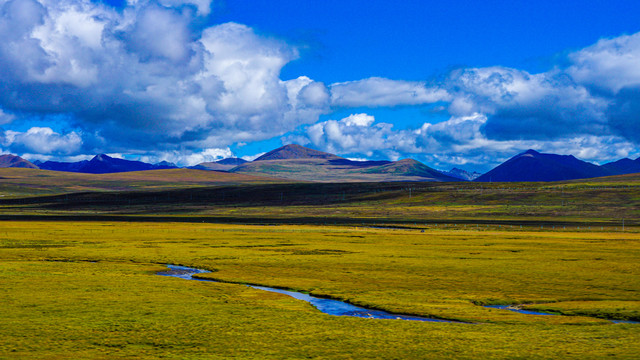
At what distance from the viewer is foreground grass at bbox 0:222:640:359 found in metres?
25.8

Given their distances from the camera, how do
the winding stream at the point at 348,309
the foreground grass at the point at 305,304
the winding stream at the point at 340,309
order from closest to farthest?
1. the foreground grass at the point at 305,304
2. the winding stream at the point at 348,309
3. the winding stream at the point at 340,309

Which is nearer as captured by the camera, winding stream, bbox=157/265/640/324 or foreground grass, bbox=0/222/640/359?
foreground grass, bbox=0/222/640/359

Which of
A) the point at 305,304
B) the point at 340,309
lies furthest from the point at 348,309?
the point at 305,304

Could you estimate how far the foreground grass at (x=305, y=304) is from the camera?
2575 cm

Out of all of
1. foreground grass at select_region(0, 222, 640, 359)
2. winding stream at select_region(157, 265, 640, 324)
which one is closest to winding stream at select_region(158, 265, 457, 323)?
winding stream at select_region(157, 265, 640, 324)

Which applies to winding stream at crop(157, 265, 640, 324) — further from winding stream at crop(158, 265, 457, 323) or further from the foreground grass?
the foreground grass

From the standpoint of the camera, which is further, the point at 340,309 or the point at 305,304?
the point at 305,304

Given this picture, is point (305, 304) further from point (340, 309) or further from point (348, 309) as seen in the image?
point (348, 309)

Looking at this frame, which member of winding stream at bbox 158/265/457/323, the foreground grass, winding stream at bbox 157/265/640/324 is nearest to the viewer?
the foreground grass

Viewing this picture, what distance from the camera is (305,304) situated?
3762 centimetres

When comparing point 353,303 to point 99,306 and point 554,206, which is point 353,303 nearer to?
point 99,306

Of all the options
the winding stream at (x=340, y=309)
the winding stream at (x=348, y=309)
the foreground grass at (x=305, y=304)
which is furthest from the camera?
the winding stream at (x=340, y=309)

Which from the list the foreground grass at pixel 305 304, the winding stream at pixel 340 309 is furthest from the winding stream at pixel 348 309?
the foreground grass at pixel 305 304

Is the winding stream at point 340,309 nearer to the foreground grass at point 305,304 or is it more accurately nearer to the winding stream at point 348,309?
the winding stream at point 348,309
